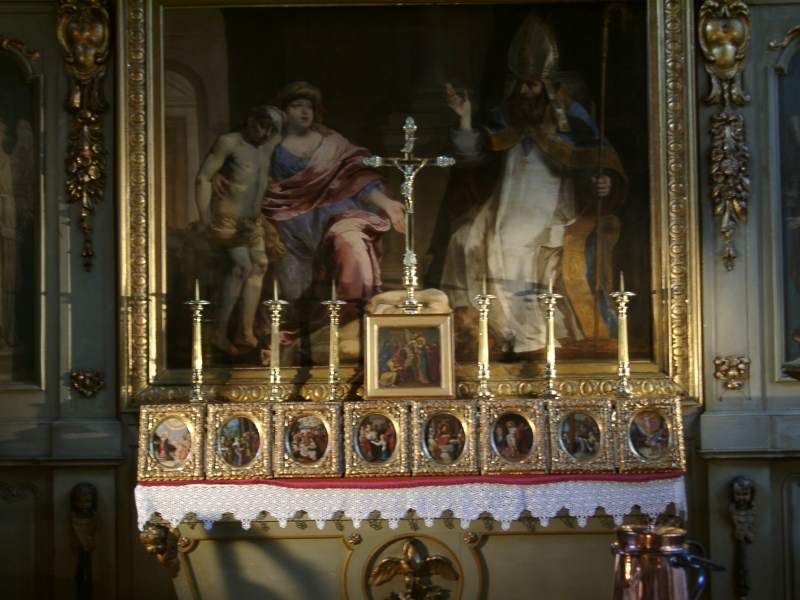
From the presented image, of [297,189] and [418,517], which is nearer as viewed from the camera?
[418,517]

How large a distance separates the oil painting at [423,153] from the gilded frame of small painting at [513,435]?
2.50ft

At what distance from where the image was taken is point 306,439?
717cm

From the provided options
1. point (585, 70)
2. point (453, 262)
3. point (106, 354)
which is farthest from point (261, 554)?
point (585, 70)

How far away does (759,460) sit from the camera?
7.77m

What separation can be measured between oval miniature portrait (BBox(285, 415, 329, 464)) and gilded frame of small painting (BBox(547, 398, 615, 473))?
1.21 m

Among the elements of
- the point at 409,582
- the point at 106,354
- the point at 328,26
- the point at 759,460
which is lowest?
the point at 409,582

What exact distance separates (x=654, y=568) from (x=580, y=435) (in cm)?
271

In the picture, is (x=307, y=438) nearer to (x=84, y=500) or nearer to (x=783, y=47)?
(x=84, y=500)

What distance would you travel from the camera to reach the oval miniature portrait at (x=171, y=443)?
712 centimetres

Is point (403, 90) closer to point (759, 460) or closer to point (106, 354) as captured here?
point (106, 354)

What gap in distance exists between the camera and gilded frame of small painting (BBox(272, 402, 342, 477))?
7117mm

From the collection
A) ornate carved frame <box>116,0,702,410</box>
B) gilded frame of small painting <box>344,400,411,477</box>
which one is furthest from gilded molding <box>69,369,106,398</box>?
gilded frame of small painting <box>344,400,411,477</box>

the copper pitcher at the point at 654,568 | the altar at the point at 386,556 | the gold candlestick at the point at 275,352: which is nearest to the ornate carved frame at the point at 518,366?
the gold candlestick at the point at 275,352

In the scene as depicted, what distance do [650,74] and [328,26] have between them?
191cm
